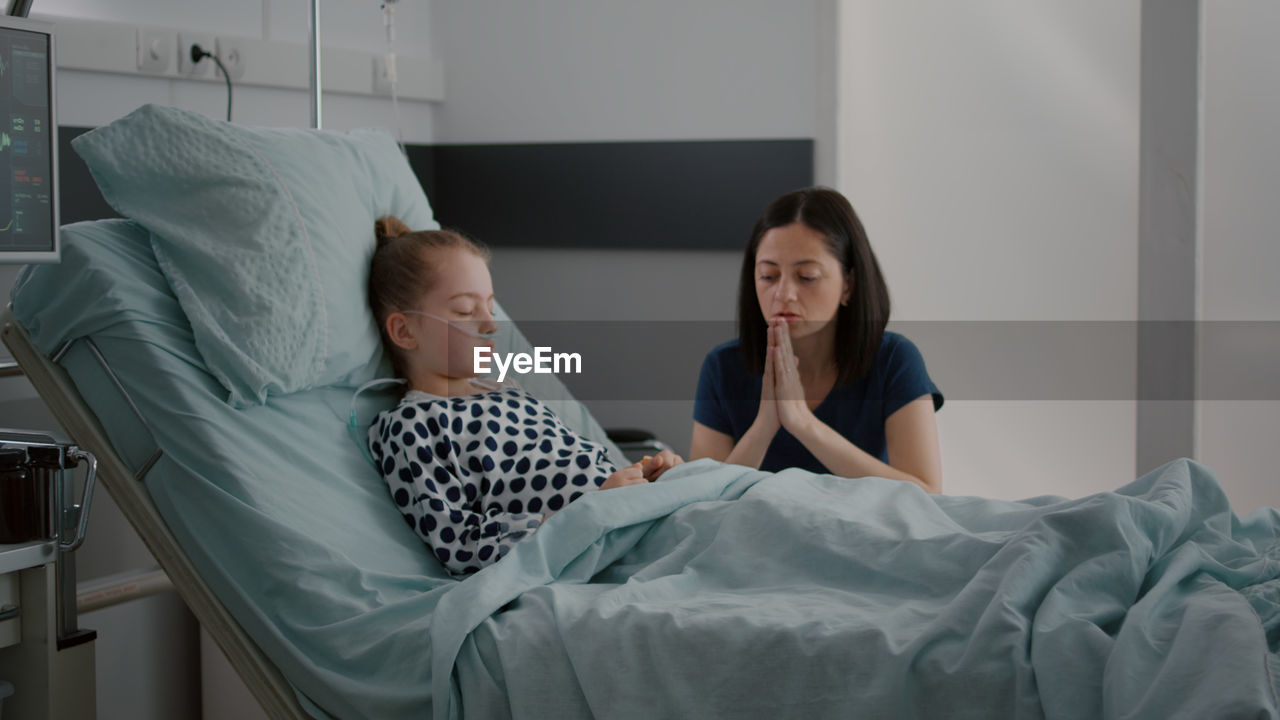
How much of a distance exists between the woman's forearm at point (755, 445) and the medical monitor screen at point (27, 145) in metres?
1.14

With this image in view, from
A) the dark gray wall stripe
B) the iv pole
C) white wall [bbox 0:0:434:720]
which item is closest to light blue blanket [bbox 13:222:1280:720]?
white wall [bbox 0:0:434:720]

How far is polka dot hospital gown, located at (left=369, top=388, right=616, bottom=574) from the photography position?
1.55m

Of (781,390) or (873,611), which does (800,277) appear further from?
(873,611)

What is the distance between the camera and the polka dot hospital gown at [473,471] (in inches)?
60.9

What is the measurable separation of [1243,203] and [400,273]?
76.4 inches

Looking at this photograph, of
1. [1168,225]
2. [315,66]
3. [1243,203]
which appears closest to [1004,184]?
[1168,225]

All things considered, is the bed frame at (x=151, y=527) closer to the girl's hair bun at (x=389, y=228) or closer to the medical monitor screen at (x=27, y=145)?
the medical monitor screen at (x=27, y=145)

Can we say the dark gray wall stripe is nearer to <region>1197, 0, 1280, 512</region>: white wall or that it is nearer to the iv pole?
<region>1197, 0, 1280, 512</region>: white wall

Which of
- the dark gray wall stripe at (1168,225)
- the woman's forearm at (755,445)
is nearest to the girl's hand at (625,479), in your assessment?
the woman's forearm at (755,445)

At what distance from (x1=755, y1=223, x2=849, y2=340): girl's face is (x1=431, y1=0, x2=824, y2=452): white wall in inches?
50.2

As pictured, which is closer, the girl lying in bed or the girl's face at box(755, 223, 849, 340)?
the girl lying in bed

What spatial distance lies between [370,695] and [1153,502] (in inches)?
36.3

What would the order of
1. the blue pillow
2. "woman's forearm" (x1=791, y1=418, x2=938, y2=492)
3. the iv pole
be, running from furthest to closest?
the iv pole < "woman's forearm" (x1=791, y1=418, x2=938, y2=492) < the blue pillow

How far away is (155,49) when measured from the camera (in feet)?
8.04
